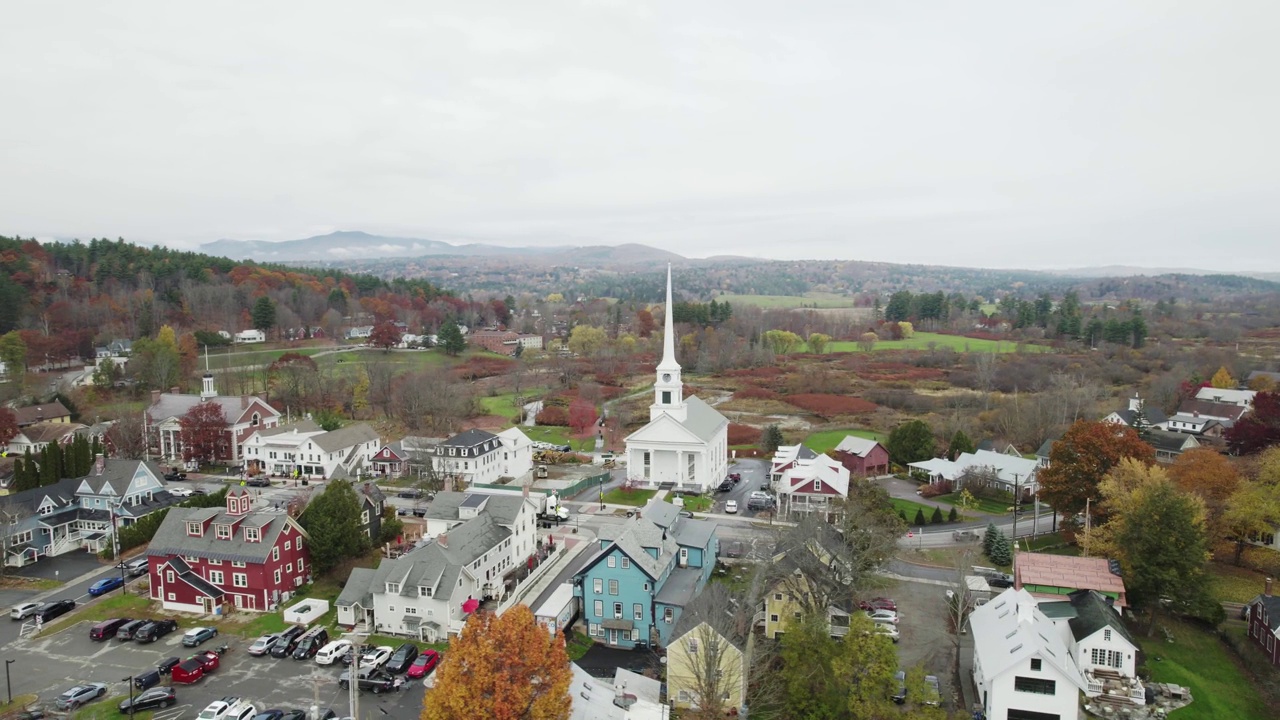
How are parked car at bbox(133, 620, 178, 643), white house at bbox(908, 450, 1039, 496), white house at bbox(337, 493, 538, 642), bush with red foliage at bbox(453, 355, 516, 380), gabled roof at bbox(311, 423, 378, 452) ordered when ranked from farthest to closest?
bush with red foliage at bbox(453, 355, 516, 380) → gabled roof at bbox(311, 423, 378, 452) → white house at bbox(908, 450, 1039, 496) → white house at bbox(337, 493, 538, 642) → parked car at bbox(133, 620, 178, 643)

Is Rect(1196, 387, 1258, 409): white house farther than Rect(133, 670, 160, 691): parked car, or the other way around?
Rect(1196, 387, 1258, 409): white house

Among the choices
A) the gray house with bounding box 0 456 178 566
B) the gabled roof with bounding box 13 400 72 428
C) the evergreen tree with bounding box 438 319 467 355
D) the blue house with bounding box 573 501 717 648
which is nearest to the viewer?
the blue house with bounding box 573 501 717 648

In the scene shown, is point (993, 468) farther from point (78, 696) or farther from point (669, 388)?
point (78, 696)

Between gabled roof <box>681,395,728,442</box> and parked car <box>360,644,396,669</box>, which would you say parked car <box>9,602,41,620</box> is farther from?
gabled roof <box>681,395,728,442</box>

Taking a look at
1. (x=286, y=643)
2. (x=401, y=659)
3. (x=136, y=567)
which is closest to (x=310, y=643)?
(x=286, y=643)

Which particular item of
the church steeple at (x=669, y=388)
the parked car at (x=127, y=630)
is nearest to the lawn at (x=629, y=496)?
the church steeple at (x=669, y=388)

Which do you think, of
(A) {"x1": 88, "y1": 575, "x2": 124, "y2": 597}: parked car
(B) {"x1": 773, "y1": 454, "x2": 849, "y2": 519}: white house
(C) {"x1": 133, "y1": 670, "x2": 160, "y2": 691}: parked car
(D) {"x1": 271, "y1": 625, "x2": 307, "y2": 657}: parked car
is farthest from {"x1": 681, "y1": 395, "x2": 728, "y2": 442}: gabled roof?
(A) {"x1": 88, "y1": 575, "x2": 124, "y2": 597}: parked car

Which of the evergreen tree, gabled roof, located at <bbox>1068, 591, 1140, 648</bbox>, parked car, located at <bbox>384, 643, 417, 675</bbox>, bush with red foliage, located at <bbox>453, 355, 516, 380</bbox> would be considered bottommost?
parked car, located at <bbox>384, 643, 417, 675</bbox>
